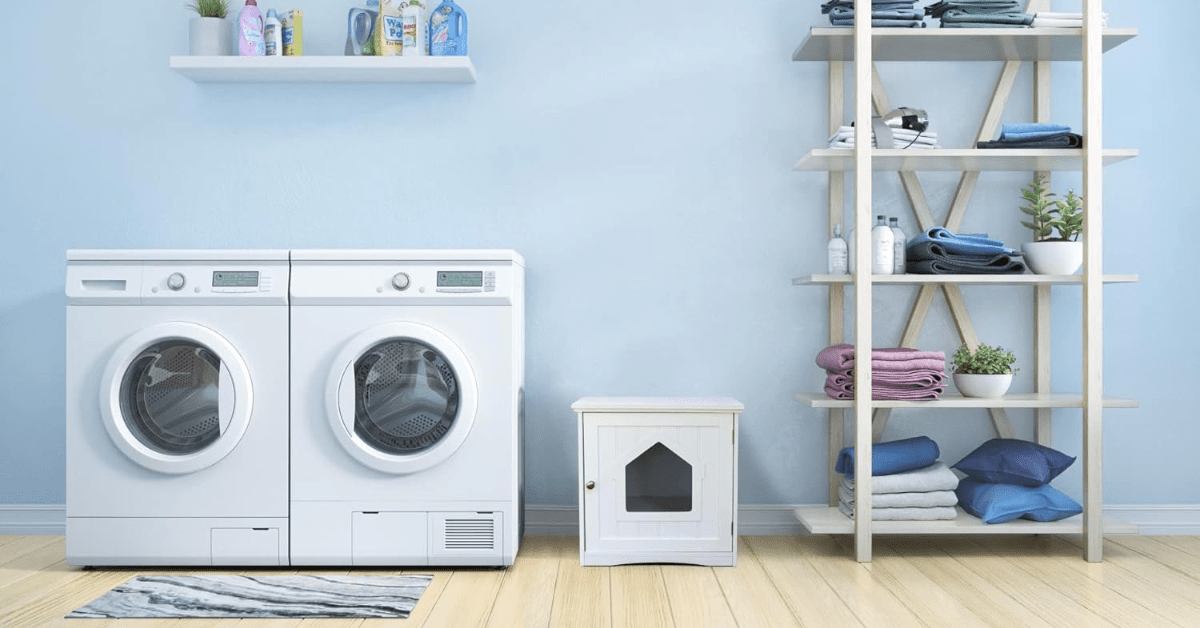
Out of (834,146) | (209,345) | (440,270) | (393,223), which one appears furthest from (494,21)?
(209,345)

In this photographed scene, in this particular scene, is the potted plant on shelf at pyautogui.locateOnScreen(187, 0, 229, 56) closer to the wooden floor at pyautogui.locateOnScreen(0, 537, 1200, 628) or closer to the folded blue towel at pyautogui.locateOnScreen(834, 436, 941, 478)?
the wooden floor at pyautogui.locateOnScreen(0, 537, 1200, 628)

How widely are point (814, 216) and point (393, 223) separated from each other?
4.86 feet

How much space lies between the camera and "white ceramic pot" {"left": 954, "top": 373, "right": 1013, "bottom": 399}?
2.98 metres

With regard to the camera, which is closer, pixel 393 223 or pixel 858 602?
pixel 858 602

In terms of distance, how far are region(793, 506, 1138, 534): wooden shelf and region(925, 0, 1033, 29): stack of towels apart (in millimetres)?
1554

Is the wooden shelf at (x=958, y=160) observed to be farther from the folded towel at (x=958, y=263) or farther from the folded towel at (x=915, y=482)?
the folded towel at (x=915, y=482)

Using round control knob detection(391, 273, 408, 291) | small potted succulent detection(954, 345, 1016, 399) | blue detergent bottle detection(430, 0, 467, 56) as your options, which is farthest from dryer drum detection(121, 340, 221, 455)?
small potted succulent detection(954, 345, 1016, 399)

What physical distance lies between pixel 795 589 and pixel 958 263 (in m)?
1.14

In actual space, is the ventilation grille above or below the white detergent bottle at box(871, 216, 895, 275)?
below

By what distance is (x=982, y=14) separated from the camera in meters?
3.00

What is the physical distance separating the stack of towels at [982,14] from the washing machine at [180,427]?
2.23 m

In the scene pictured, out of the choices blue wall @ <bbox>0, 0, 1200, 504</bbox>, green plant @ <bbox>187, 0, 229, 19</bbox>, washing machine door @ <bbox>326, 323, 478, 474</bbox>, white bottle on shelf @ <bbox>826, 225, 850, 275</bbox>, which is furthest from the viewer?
blue wall @ <bbox>0, 0, 1200, 504</bbox>

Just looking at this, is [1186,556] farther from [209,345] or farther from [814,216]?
[209,345]

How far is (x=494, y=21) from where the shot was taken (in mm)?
3328
